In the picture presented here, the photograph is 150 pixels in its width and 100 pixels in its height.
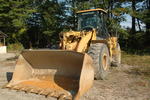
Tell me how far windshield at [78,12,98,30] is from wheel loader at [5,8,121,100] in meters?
0.38

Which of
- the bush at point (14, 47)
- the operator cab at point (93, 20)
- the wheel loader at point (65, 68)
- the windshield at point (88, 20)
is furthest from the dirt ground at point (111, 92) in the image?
the bush at point (14, 47)

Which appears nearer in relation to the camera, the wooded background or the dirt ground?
the dirt ground

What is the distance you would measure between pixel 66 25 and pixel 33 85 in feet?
76.8

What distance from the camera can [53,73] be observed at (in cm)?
671

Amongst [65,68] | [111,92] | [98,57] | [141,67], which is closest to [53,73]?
[65,68]

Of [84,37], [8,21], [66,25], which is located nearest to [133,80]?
[84,37]

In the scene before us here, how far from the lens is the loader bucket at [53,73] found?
5.59m

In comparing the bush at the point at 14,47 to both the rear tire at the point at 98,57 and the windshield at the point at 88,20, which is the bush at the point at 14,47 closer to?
the windshield at the point at 88,20

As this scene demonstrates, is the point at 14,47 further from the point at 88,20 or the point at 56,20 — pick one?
the point at 88,20

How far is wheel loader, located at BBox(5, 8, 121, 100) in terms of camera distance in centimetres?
562

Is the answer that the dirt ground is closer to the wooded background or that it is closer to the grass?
the grass

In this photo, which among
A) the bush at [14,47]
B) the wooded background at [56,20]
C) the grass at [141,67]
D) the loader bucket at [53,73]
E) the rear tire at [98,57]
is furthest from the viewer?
the bush at [14,47]

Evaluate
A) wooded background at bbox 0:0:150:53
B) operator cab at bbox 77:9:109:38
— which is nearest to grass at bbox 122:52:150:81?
operator cab at bbox 77:9:109:38

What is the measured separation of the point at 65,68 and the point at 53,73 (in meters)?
0.43
